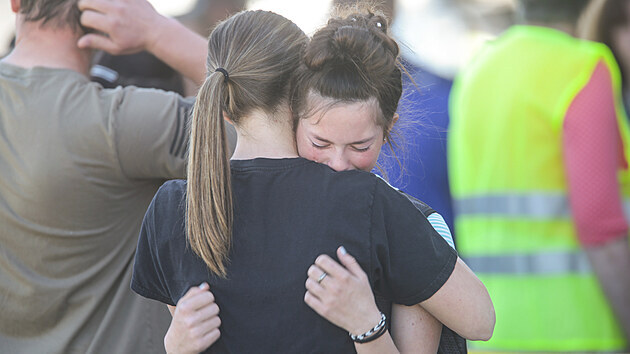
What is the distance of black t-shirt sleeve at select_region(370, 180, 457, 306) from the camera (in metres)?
1.57

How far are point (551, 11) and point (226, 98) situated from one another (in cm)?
152

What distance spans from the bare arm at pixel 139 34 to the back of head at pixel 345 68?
767 millimetres

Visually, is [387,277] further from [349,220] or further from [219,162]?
[219,162]

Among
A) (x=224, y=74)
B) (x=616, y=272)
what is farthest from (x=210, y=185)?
(x=616, y=272)

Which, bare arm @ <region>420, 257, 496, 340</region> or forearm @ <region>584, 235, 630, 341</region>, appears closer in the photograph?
bare arm @ <region>420, 257, 496, 340</region>

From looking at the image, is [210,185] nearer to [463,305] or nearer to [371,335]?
[371,335]

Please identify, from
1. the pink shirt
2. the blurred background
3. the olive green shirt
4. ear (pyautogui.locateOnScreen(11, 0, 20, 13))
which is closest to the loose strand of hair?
the olive green shirt

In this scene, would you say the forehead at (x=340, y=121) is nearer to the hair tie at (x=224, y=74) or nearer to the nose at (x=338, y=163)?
the nose at (x=338, y=163)

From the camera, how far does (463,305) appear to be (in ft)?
5.24

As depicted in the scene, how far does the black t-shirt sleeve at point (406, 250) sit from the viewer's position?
157cm

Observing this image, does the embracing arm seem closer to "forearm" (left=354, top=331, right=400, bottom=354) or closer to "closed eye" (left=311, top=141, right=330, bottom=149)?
"forearm" (left=354, top=331, right=400, bottom=354)

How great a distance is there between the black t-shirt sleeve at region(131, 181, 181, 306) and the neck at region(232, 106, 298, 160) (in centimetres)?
18

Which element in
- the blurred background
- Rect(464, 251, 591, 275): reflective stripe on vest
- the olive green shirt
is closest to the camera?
the olive green shirt

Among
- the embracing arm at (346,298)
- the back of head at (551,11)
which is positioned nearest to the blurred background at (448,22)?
the back of head at (551,11)
